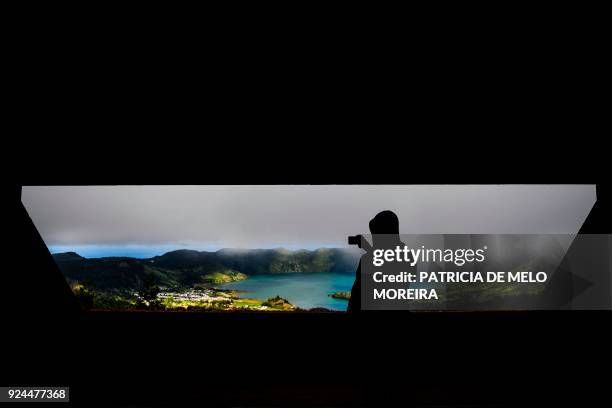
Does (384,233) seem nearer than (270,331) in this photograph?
Yes

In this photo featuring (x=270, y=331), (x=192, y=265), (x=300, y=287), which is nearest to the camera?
(x=270, y=331)

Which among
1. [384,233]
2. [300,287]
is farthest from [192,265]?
[384,233]

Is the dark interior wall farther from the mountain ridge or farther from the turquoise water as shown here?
the mountain ridge

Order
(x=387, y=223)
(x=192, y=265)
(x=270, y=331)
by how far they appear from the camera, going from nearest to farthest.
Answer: (x=387, y=223), (x=270, y=331), (x=192, y=265)

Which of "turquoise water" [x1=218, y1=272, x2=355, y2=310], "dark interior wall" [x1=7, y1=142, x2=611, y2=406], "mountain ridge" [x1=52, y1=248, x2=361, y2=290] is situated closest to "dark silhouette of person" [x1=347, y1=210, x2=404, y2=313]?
"dark interior wall" [x1=7, y1=142, x2=611, y2=406]

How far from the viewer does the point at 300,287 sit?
3.44 metres

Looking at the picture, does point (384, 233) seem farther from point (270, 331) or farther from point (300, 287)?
point (300, 287)

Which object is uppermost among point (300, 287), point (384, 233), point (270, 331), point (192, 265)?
point (384, 233)

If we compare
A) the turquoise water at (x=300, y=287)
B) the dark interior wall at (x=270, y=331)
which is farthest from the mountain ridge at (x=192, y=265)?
the dark interior wall at (x=270, y=331)

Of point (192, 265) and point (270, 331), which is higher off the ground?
point (192, 265)

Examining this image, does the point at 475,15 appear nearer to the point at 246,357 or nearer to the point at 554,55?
the point at 554,55

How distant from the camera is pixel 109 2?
1811mm

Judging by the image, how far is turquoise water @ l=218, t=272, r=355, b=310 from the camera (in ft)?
10.7

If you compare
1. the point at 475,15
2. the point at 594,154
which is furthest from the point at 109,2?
the point at 594,154
